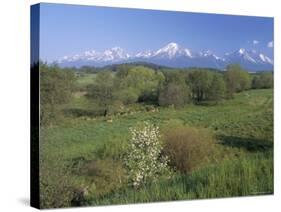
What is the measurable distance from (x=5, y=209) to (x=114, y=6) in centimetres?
359

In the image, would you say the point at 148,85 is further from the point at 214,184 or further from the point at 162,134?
the point at 214,184

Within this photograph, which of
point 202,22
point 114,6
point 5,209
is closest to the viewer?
point 5,209

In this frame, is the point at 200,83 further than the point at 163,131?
Yes

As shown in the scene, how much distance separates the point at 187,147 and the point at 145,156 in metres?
0.79

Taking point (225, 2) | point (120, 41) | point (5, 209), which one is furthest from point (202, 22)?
point (5, 209)

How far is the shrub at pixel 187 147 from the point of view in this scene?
12.2 m

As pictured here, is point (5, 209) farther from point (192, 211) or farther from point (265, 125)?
point (265, 125)

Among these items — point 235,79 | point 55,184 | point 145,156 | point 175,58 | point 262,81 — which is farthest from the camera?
point 262,81

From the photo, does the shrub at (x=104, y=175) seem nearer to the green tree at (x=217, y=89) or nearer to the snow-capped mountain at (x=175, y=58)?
the snow-capped mountain at (x=175, y=58)

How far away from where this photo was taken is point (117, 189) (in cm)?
1170

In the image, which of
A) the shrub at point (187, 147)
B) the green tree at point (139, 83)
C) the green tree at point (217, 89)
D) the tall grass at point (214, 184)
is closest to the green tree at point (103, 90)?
the green tree at point (139, 83)

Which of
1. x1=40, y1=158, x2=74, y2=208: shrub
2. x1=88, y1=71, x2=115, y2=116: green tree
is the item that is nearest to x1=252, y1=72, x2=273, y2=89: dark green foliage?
x1=88, y1=71, x2=115, y2=116: green tree

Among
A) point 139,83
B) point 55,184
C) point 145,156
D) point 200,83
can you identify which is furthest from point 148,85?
point 55,184

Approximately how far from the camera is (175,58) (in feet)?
40.2
